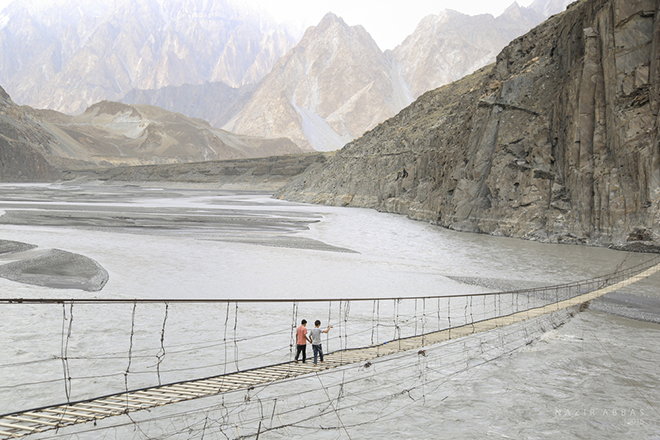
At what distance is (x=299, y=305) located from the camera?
21.0m

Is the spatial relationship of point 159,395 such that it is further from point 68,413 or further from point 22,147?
point 22,147

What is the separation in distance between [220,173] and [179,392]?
158607 mm

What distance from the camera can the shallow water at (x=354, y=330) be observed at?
11.5 m

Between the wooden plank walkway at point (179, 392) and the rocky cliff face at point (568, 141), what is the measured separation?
26.5 metres

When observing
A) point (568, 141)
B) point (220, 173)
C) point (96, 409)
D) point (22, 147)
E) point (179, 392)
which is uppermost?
point (22, 147)

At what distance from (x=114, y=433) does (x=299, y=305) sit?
11456 millimetres

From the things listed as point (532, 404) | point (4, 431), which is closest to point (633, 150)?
point (532, 404)

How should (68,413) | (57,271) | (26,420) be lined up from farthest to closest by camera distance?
(57,271)
(68,413)
(26,420)

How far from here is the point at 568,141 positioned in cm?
4228

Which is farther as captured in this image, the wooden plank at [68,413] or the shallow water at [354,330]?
the shallow water at [354,330]

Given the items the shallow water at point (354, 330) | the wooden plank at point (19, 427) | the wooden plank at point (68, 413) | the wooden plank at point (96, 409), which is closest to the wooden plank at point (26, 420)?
the wooden plank at point (19, 427)

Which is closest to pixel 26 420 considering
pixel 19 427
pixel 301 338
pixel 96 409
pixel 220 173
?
pixel 19 427

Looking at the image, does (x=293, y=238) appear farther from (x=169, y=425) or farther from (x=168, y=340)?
(x=169, y=425)

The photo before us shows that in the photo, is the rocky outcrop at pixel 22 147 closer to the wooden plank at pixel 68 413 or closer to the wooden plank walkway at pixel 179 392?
the wooden plank walkway at pixel 179 392
